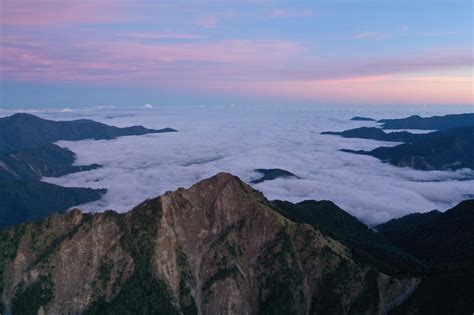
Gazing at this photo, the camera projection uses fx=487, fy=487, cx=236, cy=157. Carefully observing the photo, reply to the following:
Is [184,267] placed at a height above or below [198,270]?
above

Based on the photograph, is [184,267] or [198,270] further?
[198,270]

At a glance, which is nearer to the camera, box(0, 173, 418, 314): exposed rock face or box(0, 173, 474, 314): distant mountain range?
box(0, 173, 474, 314): distant mountain range

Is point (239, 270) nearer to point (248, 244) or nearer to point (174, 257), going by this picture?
point (248, 244)

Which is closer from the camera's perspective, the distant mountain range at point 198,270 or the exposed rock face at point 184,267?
the distant mountain range at point 198,270
